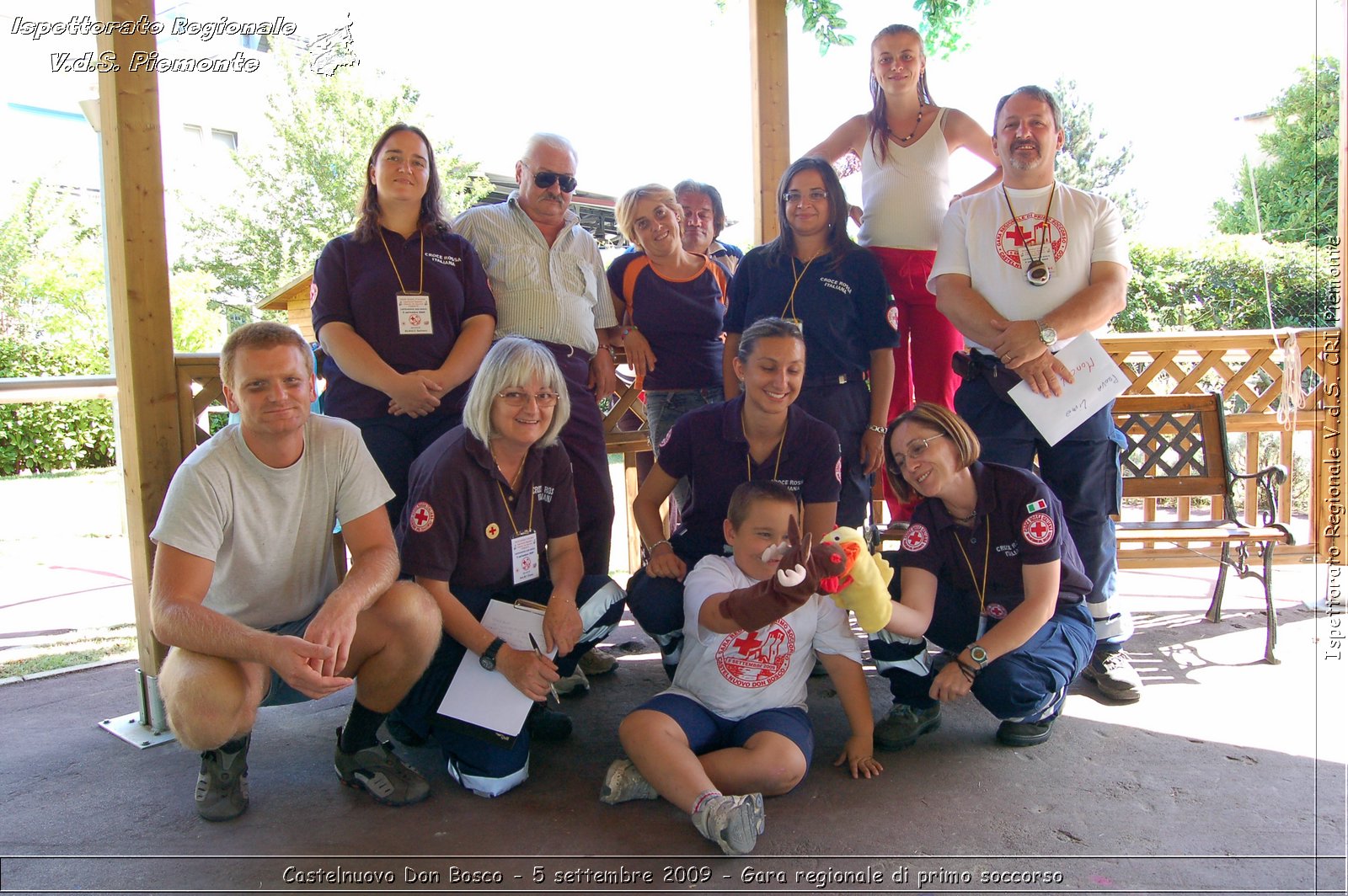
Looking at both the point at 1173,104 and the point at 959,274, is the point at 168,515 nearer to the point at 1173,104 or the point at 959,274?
the point at 959,274

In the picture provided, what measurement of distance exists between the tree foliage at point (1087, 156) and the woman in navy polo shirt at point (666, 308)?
26.6 metres

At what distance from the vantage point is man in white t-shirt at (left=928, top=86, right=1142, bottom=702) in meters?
2.95

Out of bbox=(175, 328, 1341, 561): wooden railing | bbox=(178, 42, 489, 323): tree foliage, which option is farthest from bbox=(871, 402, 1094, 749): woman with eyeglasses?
bbox=(178, 42, 489, 323): tree foliage

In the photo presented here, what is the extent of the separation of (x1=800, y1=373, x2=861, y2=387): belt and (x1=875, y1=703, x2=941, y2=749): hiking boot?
3.61 feet

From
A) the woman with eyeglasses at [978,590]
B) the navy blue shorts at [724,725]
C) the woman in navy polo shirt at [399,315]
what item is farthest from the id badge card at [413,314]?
the woman with eyeglasses at [978,590]

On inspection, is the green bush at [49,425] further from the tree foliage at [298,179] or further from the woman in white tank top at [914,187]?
the woman in white tank top at [914,187]

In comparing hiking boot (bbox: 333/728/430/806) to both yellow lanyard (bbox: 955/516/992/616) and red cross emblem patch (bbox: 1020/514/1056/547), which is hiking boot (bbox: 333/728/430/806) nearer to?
yellow lanyard (bbox: 955/516/992/616)

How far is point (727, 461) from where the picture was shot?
284cm

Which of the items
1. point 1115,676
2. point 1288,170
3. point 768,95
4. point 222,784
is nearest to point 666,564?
point 222,784

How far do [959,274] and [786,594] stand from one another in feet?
5.07

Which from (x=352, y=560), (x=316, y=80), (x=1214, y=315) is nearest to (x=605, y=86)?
(x=316, y=80)

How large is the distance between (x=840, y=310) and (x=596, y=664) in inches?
64.9

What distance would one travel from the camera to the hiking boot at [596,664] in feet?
11.4

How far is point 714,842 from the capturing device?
6.89ft
